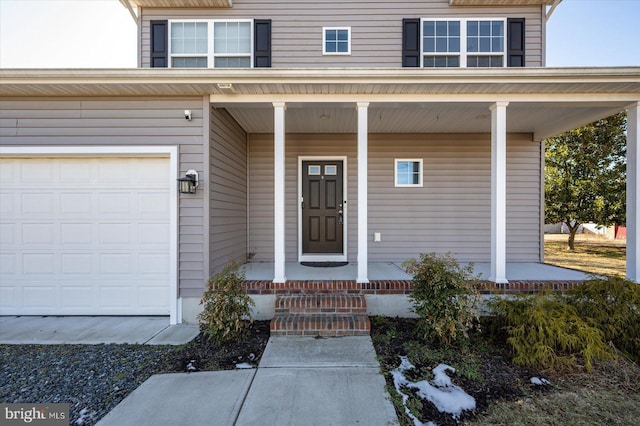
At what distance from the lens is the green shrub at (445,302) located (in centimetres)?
305

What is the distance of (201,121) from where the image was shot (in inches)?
156

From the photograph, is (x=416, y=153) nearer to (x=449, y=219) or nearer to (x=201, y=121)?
(x=449, y=219)

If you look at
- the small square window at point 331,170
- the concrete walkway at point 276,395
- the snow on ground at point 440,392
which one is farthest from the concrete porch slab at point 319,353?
the small square window at point 331,170

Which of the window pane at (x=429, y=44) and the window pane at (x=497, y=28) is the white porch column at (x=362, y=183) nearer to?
the window pane at (x=429, y=44)

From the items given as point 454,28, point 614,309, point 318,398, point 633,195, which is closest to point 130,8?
point 454,28

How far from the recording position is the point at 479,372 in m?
2.68

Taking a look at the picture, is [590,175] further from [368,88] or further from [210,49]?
[210,49]

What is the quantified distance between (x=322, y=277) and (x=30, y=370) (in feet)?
10.4

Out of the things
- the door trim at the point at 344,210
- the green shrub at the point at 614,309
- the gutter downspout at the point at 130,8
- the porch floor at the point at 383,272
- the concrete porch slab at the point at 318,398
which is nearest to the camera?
the concrete porch slab at the point at 318,398

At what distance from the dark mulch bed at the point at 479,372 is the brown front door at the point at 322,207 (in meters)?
2.47

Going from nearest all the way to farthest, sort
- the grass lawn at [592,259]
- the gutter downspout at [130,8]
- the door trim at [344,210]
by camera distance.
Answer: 1. the gutter downspout at [130,8]
2. the door trim at [344,210]
3. the grass lawn at [592,259]

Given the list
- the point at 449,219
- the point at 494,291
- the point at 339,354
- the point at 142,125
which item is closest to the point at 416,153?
the point at 449,219

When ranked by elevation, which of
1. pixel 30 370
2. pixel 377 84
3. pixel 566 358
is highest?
pixel 377 84

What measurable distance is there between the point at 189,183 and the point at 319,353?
8.55 ft
